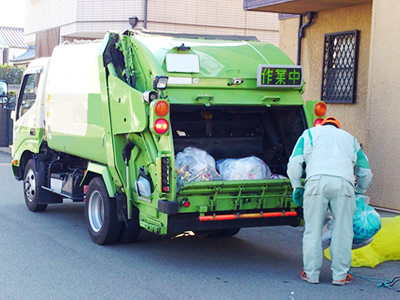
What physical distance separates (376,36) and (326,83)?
274 centimetres

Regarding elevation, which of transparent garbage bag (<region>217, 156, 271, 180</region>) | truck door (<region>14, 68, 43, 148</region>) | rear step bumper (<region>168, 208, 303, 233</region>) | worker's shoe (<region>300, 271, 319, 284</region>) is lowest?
worker's shoe (<region>300, 271, 319, 284</region>)

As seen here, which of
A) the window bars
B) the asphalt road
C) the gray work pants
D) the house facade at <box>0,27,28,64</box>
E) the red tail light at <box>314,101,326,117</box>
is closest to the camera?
the asphalt road

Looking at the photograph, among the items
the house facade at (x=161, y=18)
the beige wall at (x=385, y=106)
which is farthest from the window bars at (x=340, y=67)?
the house facade at (x=161, y=18)

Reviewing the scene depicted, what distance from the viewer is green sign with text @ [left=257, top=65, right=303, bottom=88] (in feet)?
24.1

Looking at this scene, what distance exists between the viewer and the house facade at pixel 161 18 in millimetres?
20969

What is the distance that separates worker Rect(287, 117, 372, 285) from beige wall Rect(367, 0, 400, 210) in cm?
346

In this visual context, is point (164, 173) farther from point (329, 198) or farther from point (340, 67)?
point (340, 67)

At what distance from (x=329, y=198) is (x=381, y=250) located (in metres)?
1.39

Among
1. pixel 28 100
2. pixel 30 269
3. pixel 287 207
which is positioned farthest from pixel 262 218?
pixel 28 100

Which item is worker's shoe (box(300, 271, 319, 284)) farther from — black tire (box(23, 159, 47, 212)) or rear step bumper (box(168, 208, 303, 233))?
black tire (box(23, 159, 47, 212))

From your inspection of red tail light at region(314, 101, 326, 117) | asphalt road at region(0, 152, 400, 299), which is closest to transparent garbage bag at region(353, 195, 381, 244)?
asphalt road at region(0, 152, 400, 299)

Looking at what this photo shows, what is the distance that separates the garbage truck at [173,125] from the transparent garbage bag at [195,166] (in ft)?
0.55

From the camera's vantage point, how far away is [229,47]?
7.76 metres

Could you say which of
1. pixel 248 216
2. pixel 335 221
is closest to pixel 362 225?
pixel 335 221
